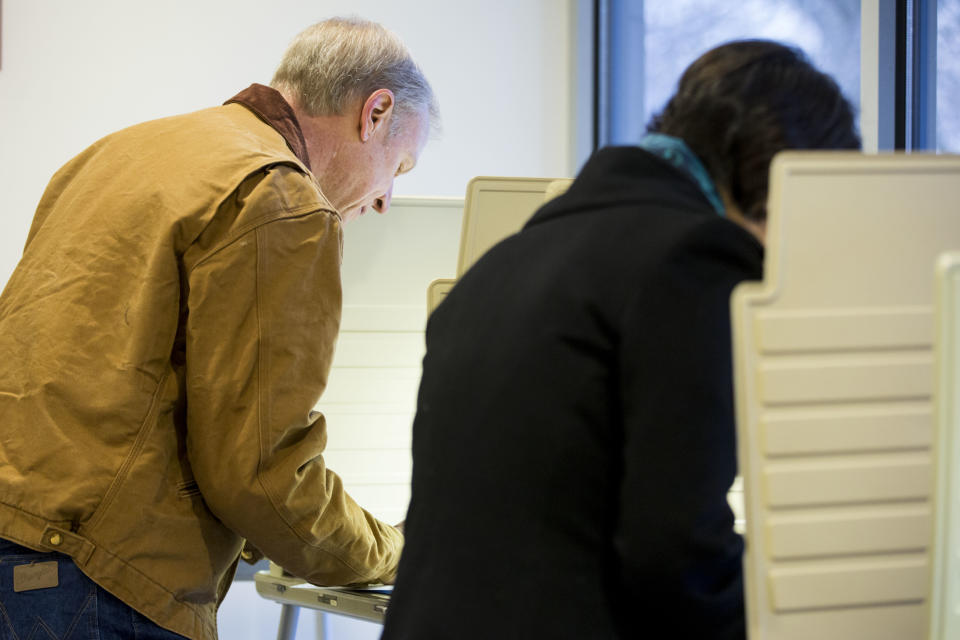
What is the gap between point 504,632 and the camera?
917 mm

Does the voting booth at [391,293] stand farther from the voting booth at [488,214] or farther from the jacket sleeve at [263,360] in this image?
the jacket sleeve at [263,360]

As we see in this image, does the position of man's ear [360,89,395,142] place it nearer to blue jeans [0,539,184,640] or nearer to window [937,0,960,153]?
blue jeans [0,539,184,640]

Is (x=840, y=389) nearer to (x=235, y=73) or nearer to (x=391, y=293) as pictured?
(x=391, y=293)

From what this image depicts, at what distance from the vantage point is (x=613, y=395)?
90 centimetres

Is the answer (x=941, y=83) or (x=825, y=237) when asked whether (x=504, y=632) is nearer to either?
(x=825, y=237)

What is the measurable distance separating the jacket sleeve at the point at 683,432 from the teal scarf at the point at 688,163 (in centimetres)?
11

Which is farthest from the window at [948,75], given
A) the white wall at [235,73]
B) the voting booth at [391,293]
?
the white wall at [235,73]

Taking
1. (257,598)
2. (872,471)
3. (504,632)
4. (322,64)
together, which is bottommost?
(257,598)

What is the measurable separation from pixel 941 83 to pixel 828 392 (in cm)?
181

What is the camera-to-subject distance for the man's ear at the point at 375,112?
1739 millimetres

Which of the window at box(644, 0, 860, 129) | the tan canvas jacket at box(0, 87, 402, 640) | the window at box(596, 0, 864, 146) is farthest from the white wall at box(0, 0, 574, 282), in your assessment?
the tan canvas jacket at box(0, 87, 402, 640)

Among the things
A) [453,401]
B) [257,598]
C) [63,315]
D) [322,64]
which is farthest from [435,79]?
[453,401]

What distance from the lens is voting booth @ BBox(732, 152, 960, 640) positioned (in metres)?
0.75

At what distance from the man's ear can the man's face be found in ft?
0.03
